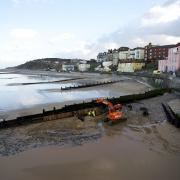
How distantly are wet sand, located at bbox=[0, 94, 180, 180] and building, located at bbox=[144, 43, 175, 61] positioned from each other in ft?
317

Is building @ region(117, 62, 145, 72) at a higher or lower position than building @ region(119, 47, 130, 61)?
lower

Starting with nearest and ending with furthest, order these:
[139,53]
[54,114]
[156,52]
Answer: [54,114] < [156,52] < [139,53]

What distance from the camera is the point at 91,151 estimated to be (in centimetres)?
1579

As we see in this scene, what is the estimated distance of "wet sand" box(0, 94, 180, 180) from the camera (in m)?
13.0

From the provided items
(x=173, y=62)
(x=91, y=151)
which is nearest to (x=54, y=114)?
(x=91, y=151)

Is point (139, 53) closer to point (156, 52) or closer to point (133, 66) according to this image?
point (156, 52)

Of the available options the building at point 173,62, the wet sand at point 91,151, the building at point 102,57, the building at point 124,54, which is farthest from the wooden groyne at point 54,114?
the building at point 102,57

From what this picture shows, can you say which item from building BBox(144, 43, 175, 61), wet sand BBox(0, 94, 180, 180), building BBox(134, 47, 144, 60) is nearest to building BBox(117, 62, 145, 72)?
building BBox(144, 43, 175, 61)

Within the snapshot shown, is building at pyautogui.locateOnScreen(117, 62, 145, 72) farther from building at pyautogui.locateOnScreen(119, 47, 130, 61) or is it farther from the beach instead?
the beach

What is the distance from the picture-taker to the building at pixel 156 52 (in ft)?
375

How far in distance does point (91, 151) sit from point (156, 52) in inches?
4224

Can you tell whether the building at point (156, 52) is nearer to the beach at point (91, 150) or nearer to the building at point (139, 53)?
the building at point (139, 53)

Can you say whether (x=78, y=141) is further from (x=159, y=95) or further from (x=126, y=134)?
(x=159, y=95)

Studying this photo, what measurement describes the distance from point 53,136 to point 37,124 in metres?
3.82
